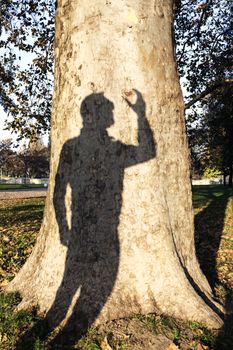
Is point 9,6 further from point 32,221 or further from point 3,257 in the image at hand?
point 3,257

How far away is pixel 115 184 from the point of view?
3.80m

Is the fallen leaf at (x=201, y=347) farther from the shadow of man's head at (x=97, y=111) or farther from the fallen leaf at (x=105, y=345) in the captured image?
the shadow of man's head at (x=97, y=111)

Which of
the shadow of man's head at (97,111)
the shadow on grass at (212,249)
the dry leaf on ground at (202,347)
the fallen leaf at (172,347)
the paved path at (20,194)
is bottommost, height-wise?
the paved path at (20,194)

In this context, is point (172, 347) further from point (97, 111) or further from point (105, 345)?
point (97, 111)

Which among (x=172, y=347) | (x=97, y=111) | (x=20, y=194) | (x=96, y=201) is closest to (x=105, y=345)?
(x=172, y=347)

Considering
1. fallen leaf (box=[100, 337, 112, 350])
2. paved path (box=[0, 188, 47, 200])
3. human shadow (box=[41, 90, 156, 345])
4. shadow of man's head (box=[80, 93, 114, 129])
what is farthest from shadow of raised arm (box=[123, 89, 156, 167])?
paved path (box=[0, 188, 47, 200])

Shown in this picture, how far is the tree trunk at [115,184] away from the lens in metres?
3.75

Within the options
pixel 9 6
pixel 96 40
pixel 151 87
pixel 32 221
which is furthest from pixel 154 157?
pixel 9 6

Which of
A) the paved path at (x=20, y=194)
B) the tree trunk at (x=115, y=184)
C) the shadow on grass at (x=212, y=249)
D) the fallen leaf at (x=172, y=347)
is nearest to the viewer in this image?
the fallen leaf at (x=172, y=347)

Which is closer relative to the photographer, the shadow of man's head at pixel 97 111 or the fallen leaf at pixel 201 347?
the fallen leaf at pixel 201 347

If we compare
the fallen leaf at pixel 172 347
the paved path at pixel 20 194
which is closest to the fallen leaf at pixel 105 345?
Answer: the fallen leaf at pixel 172 347

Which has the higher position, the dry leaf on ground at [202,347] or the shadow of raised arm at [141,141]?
the shadow of raised arm at [141,141]

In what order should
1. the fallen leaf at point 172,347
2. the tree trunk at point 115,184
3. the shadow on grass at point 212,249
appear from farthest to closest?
the tree trunk at point 115,184
the shadow on grass at point 212,249
the fallen leaf at point 172,347

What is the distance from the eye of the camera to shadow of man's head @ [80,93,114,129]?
12.4 feet
